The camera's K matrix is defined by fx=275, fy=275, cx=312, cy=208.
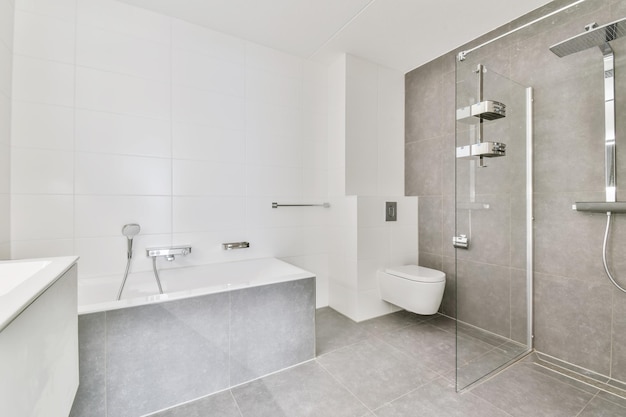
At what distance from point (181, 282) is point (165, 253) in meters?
0.24

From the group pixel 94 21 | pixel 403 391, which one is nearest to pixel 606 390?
pixel 403 391

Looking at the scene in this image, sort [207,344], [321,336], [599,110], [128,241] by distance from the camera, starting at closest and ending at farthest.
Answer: [207,344] → [599,110] → [128,241] → [321,336]

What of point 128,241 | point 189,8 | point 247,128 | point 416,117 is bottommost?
point 128,241

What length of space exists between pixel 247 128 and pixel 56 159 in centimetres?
126

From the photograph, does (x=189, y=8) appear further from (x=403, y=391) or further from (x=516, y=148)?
(x=403, y=391)

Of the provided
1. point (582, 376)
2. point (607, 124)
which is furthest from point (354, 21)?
point (582, 376)

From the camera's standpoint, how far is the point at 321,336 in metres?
2.09

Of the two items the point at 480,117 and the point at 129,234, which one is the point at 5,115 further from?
the point at 480,117

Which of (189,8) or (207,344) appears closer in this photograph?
(207,344)

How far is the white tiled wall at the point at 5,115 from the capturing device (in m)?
1.50

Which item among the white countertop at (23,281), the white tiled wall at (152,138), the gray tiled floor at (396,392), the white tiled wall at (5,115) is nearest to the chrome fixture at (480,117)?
the gray tiled floor at (396,392)

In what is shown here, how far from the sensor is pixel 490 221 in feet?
5.76

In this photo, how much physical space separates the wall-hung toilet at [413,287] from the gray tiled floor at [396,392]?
0.31 metres

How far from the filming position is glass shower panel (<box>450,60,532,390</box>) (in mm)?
1618
